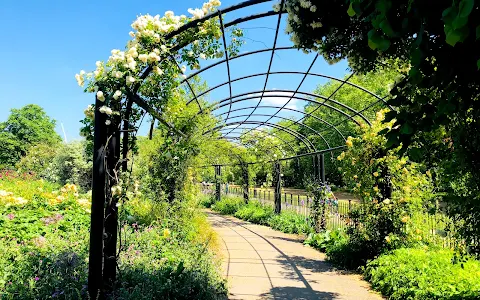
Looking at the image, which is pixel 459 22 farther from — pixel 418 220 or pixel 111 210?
pixel 418 220

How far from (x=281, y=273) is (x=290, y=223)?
488 centimetres

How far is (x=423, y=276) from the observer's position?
434cm

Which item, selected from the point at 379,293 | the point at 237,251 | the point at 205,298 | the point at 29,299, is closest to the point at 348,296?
the point at 379,293

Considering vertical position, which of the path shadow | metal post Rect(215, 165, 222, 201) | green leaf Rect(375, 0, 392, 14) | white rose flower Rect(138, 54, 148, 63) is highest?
white rose flower Rect(138, 54, 148, 63)

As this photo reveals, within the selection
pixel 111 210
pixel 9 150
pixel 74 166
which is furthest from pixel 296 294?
pixel 9 150

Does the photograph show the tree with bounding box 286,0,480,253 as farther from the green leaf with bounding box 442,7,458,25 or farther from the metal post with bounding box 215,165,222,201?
the metal post with bounding box 215,165,222,201

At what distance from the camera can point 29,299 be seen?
2818 mm

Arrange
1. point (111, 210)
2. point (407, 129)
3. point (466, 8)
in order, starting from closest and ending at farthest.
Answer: point (466, 8) < point (407, 129) < point (111, 210)

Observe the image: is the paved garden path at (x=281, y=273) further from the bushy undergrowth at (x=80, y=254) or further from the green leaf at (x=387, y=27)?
the green leaf at (x=387, y=27)

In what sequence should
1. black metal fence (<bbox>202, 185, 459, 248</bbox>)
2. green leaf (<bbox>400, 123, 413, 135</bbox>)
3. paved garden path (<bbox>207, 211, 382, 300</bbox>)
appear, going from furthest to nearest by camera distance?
1. paved garden path (<bbox>207, 211, 382, 300</bbox>)
2. black metal fence (<bbox>202, 185, 459, 248</bbox>)
3. green leaf (<bbox>400, 123, 413, 135</bbox>)

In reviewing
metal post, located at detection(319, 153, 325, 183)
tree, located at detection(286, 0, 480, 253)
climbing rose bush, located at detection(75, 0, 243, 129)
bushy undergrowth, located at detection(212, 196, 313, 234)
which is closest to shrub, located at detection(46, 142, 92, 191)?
bushy undergrowth, located at detection(212, 196, 313, 234)

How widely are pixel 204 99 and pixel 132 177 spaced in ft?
23.7

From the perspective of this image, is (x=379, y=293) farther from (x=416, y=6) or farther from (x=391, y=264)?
(x=416, y=6)

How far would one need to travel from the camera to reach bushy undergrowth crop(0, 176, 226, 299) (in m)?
3.12
